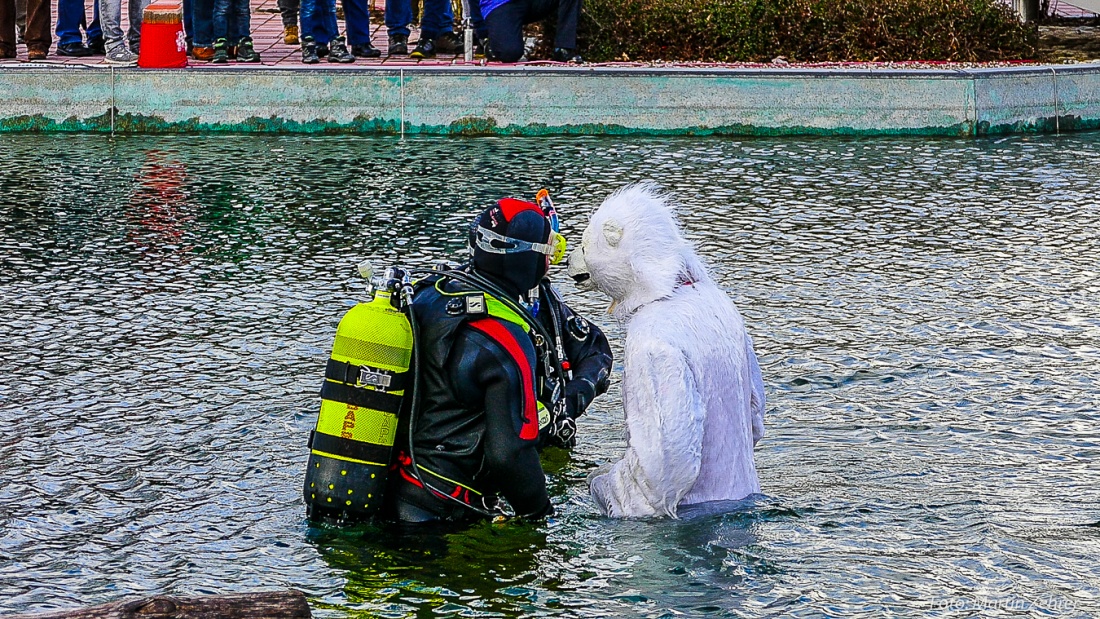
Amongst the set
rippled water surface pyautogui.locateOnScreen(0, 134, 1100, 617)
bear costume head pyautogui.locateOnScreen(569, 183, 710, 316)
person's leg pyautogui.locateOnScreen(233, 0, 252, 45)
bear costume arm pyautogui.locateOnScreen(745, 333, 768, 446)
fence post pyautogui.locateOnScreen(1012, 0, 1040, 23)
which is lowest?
rippled water surface pyautogui.locateOnScreen(0, 134, 1100, 617)

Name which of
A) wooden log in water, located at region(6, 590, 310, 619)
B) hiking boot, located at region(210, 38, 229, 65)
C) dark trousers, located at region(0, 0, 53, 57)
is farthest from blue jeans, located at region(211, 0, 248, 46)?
wooden log in water, located at region(6, 590, 310, 619)

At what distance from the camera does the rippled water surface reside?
4766 mm

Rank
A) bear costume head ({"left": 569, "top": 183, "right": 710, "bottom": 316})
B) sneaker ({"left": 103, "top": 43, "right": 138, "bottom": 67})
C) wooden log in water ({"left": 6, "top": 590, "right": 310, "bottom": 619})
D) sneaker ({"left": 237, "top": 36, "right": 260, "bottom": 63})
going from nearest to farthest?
1. wooden log in water ({"left": 6, "top": 590, "right": 310, "bottom": 619})
2. bear costume head ({"left": 569, "top": 183, "right": 710, "bottom": 316})
3. sneaker ({"left": 103, "top": 43, "right": 138, "bottom": 67})
4. sneaker ({"left": 237, "top": 36, "right": 260, "bottom": 63})

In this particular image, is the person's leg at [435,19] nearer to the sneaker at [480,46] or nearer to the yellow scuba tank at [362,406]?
the sneaker at [480,46]

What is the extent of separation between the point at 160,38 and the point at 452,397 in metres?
9.19

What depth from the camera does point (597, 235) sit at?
475 cm

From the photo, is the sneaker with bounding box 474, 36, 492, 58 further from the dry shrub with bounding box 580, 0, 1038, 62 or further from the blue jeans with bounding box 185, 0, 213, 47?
the blue jeans with bounding box 185, 0, 213, 47

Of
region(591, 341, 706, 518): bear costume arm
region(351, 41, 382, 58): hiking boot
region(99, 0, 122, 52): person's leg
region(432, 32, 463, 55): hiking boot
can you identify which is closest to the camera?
region(591, 341, 706, 518): bear costume arm

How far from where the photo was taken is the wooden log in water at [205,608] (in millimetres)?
3422

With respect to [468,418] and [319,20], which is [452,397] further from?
[319,20]

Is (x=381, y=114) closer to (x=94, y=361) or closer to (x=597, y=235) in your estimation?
(x=94, y=361)

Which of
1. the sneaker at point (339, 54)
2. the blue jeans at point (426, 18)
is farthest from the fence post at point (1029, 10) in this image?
the sneaker at point (339, 54)

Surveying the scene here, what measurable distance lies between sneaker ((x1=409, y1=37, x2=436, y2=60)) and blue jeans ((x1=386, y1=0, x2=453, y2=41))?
0.14 feet

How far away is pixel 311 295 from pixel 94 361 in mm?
1394
